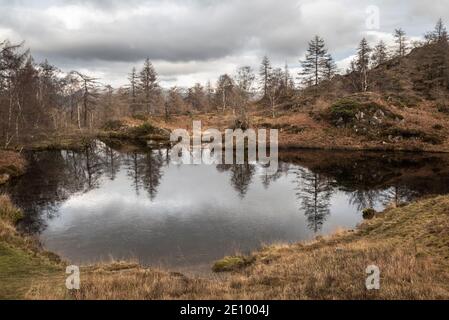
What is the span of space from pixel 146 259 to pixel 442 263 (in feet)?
42.0

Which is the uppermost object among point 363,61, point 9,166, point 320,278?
point 363,61

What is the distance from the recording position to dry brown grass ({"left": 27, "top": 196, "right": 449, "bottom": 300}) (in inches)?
439

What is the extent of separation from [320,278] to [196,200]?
20.0m

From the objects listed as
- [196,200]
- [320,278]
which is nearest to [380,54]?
[196,200]

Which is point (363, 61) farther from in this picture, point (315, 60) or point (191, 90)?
point (191, 90)

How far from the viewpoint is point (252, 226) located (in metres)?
24.9

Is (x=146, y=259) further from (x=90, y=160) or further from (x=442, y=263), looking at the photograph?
(x=90, y=160)

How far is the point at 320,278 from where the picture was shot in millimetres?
12516

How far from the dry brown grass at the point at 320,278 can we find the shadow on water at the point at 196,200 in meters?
4.10

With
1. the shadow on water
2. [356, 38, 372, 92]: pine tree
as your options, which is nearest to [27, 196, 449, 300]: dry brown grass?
the shadow on water

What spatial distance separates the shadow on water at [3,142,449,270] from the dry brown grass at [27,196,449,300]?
410cm

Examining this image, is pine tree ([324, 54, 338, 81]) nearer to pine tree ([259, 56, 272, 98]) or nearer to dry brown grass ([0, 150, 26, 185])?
pine tree ([259, 56, 272, 98])
